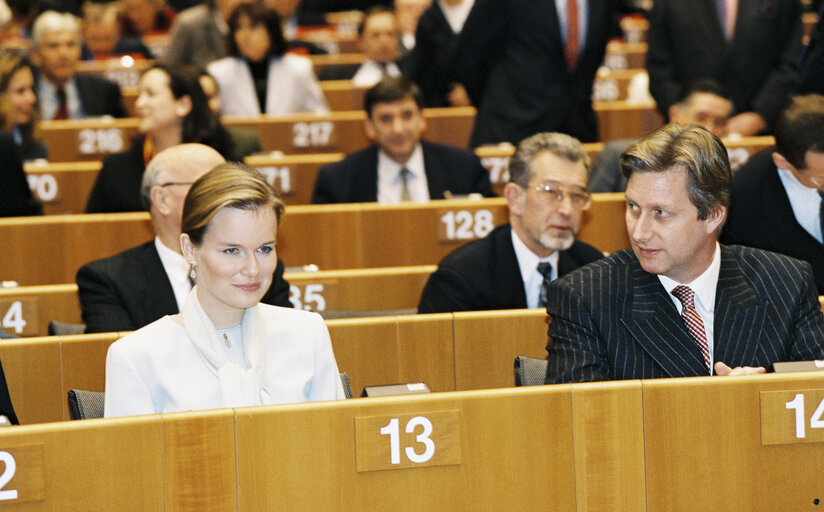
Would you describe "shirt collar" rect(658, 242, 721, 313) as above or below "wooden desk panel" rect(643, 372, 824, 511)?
above

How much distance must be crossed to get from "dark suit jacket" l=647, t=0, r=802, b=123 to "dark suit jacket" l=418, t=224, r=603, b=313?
8.51ft

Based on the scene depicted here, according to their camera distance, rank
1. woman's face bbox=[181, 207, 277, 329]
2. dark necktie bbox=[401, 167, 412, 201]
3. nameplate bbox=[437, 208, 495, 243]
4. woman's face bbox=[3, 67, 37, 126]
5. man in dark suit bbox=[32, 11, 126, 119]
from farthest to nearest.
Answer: man in dark suit bbox=[32, 11, 126, 119] < woman's face bbox=[3, 67, 37, 126] < dark necktie bbox=[401, 167, 412, 201] < nameplate bbox=[437, 208, 495, 243] < woman's face bbox=[181, 207, 277, 329]

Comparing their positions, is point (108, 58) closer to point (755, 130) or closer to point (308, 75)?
point (308, 75)

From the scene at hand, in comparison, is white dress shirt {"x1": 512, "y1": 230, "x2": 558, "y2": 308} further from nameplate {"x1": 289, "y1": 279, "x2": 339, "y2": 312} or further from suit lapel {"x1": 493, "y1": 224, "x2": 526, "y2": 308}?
nameplate {"x1": 289, "y1": 279, "x2": 339, "y2": 312}

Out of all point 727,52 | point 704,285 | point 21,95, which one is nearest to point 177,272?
point 704,285

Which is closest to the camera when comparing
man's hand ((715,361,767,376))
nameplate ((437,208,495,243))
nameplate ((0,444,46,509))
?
nameplate ((0,444,46,509))

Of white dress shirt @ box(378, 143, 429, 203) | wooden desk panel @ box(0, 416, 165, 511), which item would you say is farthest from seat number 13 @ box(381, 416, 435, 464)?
white dress shirt @ box(378, 143, 429, 203)

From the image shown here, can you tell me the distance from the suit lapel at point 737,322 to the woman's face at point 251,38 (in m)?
4.95

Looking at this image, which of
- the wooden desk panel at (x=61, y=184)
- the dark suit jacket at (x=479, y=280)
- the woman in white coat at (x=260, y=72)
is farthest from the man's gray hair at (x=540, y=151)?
the woman in white coat at (x=260, y=72)

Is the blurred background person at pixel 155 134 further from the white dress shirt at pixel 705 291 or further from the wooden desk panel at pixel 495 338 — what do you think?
the white dress shirt at pixel 705 291

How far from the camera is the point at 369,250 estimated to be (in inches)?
190

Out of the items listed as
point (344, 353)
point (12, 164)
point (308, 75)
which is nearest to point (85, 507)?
point (344, 353)

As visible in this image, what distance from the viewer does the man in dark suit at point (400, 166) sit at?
5.56 metres

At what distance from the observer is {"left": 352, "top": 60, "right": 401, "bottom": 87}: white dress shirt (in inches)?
332
